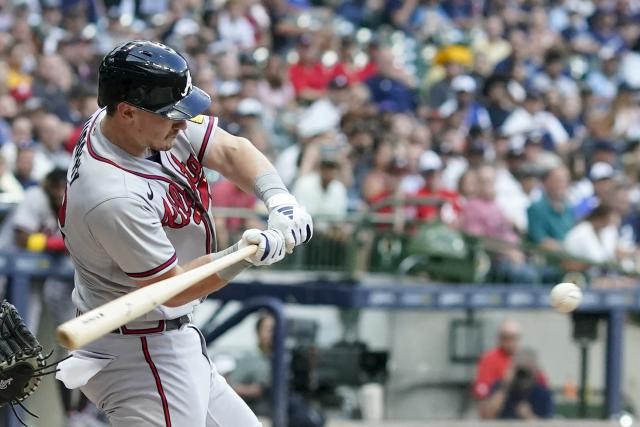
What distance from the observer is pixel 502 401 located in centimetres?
824

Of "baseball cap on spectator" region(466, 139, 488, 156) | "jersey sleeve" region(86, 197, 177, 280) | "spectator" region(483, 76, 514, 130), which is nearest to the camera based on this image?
"jersey sleeve" region(86, 197, 177, 280)

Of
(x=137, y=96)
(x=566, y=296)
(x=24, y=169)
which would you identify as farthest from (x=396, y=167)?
(x=137, y=96)

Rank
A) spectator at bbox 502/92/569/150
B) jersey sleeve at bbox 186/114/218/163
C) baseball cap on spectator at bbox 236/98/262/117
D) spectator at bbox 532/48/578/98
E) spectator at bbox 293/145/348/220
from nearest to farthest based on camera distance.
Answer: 1. jersey sleeve at bbox 186/114/218/163
2. spectator at bbox 293/145/348/220
3. baseball cap on spectator at bbox 236/98/262/117
4. spectator at bbox 502/92/569/150
5. spectator at bbox 532/48/578/98

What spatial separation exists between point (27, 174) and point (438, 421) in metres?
3.08

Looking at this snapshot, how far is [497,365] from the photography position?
8273mm

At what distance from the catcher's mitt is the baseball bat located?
17.3 inches

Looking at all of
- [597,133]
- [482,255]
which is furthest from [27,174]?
[597,133]

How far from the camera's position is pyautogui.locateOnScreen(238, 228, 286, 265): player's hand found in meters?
3.64

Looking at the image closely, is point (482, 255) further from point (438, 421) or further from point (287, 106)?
point (287, 106)

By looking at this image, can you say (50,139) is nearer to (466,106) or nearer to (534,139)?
(534,139)

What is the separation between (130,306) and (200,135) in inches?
32.2

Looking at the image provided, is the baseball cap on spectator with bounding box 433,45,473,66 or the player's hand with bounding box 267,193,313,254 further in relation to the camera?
the baseball cap on spectator with bounding box 433,45,473,66

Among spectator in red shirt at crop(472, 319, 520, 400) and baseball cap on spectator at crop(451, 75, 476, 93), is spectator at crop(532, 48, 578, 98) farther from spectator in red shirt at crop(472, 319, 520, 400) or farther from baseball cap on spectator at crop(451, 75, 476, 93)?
spectator in red shirt at crop(472, 319, 520, 400)

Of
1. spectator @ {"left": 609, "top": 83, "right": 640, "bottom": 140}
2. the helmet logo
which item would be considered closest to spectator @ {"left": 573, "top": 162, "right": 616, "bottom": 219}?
spectator @ {"left": 609, "top": 83, "right": 640, "bottom": 140}
